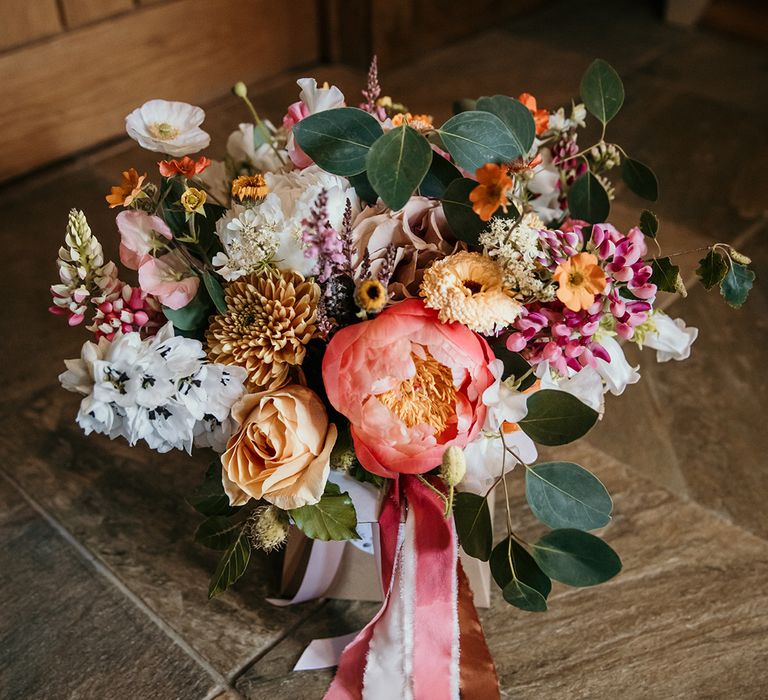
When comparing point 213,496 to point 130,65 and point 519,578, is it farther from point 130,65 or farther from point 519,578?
point 130,65

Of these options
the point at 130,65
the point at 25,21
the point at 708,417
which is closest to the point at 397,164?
the point at 708,417

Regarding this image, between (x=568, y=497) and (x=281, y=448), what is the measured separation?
24 centimetres

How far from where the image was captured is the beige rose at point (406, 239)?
682 mm

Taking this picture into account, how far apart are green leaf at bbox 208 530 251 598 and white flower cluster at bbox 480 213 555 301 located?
1.12 feet

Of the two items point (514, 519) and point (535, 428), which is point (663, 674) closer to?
point (514, 519)

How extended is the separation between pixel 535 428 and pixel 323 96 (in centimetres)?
34

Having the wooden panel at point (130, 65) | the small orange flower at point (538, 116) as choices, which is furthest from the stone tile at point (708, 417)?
the wooden panel at point (130, 65)

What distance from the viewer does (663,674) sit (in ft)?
2.74

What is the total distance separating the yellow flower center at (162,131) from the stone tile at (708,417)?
0.70 metres

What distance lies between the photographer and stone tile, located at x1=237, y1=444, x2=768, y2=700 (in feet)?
2.72

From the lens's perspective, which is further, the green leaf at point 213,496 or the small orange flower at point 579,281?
the green leaf at point 213,496

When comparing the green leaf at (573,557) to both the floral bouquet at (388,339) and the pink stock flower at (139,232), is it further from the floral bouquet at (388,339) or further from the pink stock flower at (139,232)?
the pink stock flower at (139,232)

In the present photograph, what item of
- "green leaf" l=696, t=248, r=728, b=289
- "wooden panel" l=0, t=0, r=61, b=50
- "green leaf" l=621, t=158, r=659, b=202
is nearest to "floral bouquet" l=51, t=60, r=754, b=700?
"green leaf" l=696, t=248, r=728, b=289

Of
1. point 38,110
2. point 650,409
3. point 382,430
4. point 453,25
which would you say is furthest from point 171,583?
point 453,25
